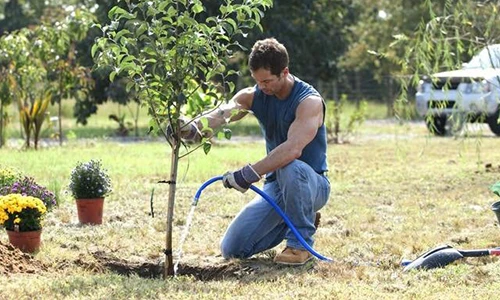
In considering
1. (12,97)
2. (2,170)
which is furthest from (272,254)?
(12,97)

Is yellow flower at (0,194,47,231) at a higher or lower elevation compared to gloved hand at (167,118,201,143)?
lower

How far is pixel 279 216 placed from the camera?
23.5 feet

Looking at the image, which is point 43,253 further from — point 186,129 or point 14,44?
point 14,44

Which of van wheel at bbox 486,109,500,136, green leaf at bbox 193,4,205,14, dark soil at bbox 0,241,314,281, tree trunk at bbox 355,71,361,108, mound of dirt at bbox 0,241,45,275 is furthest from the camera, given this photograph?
tree trunk at bbox 355,71,361,108

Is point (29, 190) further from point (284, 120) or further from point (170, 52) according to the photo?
point (170, 52)

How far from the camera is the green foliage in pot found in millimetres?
8469

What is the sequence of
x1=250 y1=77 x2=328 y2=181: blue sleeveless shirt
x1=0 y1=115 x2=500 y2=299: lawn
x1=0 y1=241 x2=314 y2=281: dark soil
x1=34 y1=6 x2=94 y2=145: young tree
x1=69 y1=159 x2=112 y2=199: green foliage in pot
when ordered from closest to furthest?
x1=0 y1=115 x2=500 y2=299: lawn, x1=0 y1=241 x2=314 y2=281: dark soil, x1=250 y1=77 x2=328 y2=181: blue sleeveless shirt, x1=69 y1=159 x2=112 y2=199: green foliage in pot, x1=34 y1=6 x2=94 y2=145: young tree

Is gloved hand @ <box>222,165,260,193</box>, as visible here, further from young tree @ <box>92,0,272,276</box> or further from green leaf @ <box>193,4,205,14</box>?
green leaf @ <box>193,4,205,14</box>

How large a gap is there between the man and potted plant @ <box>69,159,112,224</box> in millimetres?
1789

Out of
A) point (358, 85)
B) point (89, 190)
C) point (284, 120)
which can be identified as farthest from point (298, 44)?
point (284, 120)

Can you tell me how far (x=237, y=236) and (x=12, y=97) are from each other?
10.3 m

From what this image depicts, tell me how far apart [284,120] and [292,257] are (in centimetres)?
93

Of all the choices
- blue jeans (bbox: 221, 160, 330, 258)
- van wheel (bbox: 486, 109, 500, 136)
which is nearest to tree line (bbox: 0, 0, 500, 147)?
blue jeans (bbox: 221, 160, 330, 258)

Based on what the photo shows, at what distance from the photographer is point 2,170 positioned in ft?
28.6
